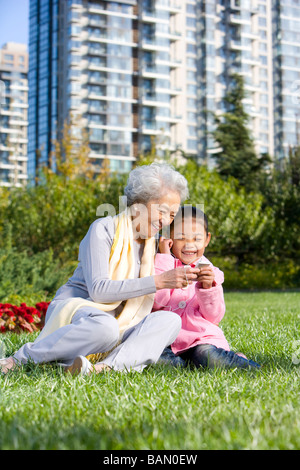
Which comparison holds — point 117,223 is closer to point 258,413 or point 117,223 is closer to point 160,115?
point 258,413

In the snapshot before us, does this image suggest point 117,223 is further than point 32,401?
Yes

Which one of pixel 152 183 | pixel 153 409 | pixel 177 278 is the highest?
pixel 152 183

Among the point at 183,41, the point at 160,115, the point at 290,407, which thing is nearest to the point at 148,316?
the point at 290,407

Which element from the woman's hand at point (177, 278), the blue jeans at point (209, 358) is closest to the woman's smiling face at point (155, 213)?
the woman's hand at point (177, 278)

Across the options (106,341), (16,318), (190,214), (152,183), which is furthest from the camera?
(16,318)

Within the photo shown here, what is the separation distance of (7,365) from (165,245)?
4.07 feet

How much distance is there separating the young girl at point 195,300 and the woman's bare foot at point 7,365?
0.92m

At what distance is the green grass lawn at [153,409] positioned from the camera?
1872 mm

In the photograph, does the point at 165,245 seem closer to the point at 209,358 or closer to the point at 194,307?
the point at 194,307

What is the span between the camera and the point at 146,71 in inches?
2285

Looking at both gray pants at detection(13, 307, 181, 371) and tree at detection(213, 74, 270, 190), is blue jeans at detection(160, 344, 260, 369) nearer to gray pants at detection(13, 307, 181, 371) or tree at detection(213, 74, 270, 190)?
gray pants at detection(13, 307, 181, 371)

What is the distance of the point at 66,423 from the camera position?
83.7 inches

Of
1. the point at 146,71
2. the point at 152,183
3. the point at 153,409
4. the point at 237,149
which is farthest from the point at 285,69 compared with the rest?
the point at 153,409

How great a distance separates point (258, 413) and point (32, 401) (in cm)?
103
